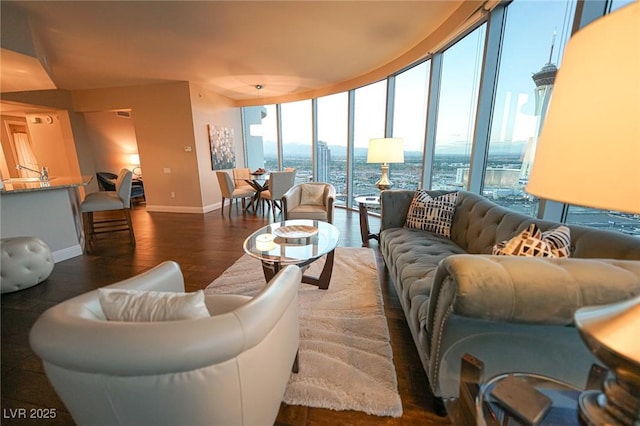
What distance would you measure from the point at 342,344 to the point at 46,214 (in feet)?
12.4

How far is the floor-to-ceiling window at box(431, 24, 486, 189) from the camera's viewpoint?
9.68ft

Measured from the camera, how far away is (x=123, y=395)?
69 cm

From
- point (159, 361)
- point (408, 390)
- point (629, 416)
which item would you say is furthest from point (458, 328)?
point (159, 361)

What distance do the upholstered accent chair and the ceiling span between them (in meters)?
1.99

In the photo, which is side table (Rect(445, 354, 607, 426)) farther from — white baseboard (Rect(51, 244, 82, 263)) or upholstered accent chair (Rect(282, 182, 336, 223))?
white baseboard (Rect(51, 244, 82, 263))

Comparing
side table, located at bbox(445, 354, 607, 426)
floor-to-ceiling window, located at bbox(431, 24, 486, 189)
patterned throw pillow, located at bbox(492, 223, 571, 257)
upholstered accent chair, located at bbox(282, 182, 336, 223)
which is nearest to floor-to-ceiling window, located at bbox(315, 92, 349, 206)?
upholstered accent chair, located at bbox(282, 182, 336, 223)

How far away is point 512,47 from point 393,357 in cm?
297

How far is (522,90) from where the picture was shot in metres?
2.31

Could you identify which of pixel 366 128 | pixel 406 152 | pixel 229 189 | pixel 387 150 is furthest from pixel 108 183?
pixel 406 152

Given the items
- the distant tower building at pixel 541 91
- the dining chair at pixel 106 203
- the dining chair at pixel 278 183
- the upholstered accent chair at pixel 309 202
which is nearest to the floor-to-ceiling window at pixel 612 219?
the distant tower building at pixel 541 91

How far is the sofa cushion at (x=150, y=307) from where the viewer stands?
2.61 feet

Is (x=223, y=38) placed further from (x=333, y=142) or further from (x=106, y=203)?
(x=333, y=142)

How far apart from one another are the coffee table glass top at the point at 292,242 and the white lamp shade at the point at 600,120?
5.26ft

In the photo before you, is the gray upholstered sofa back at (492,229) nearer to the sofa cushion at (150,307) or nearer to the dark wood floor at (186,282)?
the dark wood floor at (186,282)
